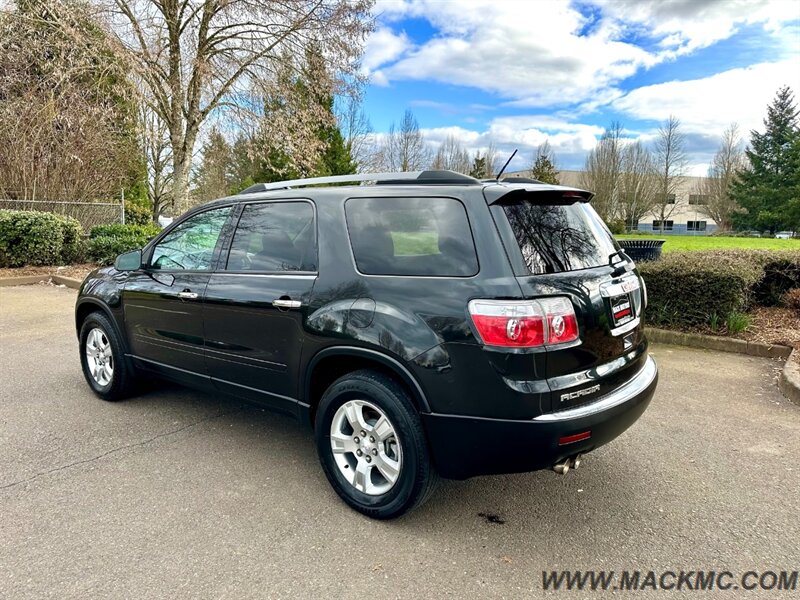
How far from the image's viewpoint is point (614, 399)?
2615 mm

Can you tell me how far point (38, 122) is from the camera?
1352cm

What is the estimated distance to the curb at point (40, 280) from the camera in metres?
10.6

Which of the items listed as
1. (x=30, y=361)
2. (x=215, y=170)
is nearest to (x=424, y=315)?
(x=30, y=361)

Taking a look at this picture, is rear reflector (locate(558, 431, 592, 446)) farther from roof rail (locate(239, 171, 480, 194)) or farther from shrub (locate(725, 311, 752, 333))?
shrub (locate(725, 311, 752, 333))

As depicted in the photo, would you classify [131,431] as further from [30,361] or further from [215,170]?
[215,170]

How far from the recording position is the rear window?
2562mm

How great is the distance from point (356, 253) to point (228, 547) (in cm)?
161

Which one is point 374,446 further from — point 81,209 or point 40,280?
point 81,209

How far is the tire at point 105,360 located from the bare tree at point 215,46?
12.5 metres

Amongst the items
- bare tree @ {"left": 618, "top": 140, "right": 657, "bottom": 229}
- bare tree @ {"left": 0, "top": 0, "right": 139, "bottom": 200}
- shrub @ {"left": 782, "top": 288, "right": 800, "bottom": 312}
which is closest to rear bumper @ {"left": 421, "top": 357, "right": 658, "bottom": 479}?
shrub @ {"left": 782, "top": 288, "right": 800, "bottom": 312}

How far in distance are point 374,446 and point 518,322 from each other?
3.39 feet

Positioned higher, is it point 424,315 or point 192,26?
point 192,26

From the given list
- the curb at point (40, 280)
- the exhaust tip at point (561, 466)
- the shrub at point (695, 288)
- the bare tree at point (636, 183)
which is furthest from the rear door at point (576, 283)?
the bare tree at point (636, 183)

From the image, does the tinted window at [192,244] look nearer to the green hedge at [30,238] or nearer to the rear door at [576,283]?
the rear door at [576,283]
